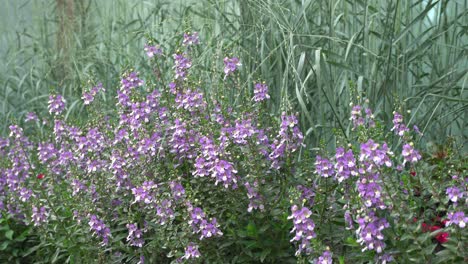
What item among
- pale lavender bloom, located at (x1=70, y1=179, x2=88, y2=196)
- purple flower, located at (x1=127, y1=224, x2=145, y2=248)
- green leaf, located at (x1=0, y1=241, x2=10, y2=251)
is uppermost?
pale lavender bloom, located at (x1=70, y1=179, x2=88, y2=196)

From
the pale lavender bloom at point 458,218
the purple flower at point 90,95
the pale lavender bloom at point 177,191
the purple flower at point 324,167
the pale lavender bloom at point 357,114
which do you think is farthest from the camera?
the purple flower at point 90,95

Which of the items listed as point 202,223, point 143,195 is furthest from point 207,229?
point 143,195

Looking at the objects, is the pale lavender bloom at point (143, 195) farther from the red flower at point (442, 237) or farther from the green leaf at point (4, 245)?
the green leaf at point (4, 245)

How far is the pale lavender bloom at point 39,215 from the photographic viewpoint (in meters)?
3.37

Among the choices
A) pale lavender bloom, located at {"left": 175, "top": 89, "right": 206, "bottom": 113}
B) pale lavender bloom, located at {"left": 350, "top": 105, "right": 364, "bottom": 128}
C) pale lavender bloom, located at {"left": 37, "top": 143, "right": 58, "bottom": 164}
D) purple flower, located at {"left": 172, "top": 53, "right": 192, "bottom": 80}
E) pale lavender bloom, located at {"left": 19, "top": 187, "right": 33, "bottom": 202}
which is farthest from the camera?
pale lavender bloom, located at {"left": 37, "top": 143, "right": 58, "bottom": 164}

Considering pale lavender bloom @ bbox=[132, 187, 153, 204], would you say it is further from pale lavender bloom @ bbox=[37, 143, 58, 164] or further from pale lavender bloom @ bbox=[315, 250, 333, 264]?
pale lavender bloom @ bbox=[37, 143, 58, 164]

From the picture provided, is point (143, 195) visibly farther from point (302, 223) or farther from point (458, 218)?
point (458, 218)

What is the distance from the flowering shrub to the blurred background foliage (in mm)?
144

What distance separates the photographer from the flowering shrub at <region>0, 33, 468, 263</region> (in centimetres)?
229

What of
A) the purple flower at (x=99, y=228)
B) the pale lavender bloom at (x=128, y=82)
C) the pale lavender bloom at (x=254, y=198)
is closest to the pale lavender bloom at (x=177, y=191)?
the pale lavender bloom at (x=254, y=198)

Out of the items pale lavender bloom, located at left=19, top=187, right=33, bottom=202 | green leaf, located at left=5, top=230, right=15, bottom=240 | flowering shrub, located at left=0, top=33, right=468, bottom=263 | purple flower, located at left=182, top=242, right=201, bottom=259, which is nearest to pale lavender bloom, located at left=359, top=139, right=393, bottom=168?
flowering shrub, located at left=0, top=33, right=468, bottom=263

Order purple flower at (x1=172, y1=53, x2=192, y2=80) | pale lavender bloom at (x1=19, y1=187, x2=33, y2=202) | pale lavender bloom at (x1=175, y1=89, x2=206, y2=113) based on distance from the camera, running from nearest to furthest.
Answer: pale lavender bloom at (x1=175, y1=89, x2=206, y2=113) → purple flower at (x1=172, y1=53, x2=192, y2=80) → pale lavender bloom at (x1=19, y1=187, x2=33, y2=202)

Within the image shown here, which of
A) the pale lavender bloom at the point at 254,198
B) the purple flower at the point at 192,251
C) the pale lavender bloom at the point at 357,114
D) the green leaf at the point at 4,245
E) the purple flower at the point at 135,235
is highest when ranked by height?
the pale lavender bloom at the point at 357,114

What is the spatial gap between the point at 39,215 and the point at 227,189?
107 cm
